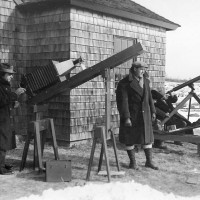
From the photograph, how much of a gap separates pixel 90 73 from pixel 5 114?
164 centimetres

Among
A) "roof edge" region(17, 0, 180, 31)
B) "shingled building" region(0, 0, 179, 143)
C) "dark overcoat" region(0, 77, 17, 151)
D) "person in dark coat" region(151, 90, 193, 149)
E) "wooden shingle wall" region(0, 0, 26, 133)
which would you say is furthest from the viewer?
"wooden shingle wall" region(0, 0, 26, 133)

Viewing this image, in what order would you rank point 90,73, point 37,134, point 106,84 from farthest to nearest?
point 37,134
point 90,73
point 106,84

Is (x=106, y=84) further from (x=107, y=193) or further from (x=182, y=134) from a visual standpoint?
(x=182, y=134)

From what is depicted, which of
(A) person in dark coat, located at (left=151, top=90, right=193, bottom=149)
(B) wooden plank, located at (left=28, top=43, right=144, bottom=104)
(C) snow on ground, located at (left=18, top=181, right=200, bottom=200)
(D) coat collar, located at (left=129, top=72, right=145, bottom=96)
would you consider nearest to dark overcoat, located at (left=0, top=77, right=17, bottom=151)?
(B) wooden plank, located at (left=28, top=43, right=144, bottom=104)

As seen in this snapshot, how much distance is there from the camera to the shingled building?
9.55m

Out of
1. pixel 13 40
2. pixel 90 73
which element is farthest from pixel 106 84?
pixel 13 40

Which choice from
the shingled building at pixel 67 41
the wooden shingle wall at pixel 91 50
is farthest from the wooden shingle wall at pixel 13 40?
the wooden shingle wall at pixel 91 50

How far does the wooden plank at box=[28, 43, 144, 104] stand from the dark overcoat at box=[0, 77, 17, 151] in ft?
1.86

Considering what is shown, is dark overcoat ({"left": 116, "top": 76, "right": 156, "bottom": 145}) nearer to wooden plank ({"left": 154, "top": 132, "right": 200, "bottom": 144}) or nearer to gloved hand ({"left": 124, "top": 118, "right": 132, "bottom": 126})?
gloved hand ({"left": 124, "top": 118, "right": 132, "bottom": 126})

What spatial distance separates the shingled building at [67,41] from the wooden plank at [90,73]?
2685mm

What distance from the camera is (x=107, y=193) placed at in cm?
530

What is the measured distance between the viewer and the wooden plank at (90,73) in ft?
19.9

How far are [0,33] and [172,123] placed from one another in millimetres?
5053

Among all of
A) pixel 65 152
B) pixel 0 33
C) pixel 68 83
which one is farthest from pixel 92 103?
pixel 68 83
